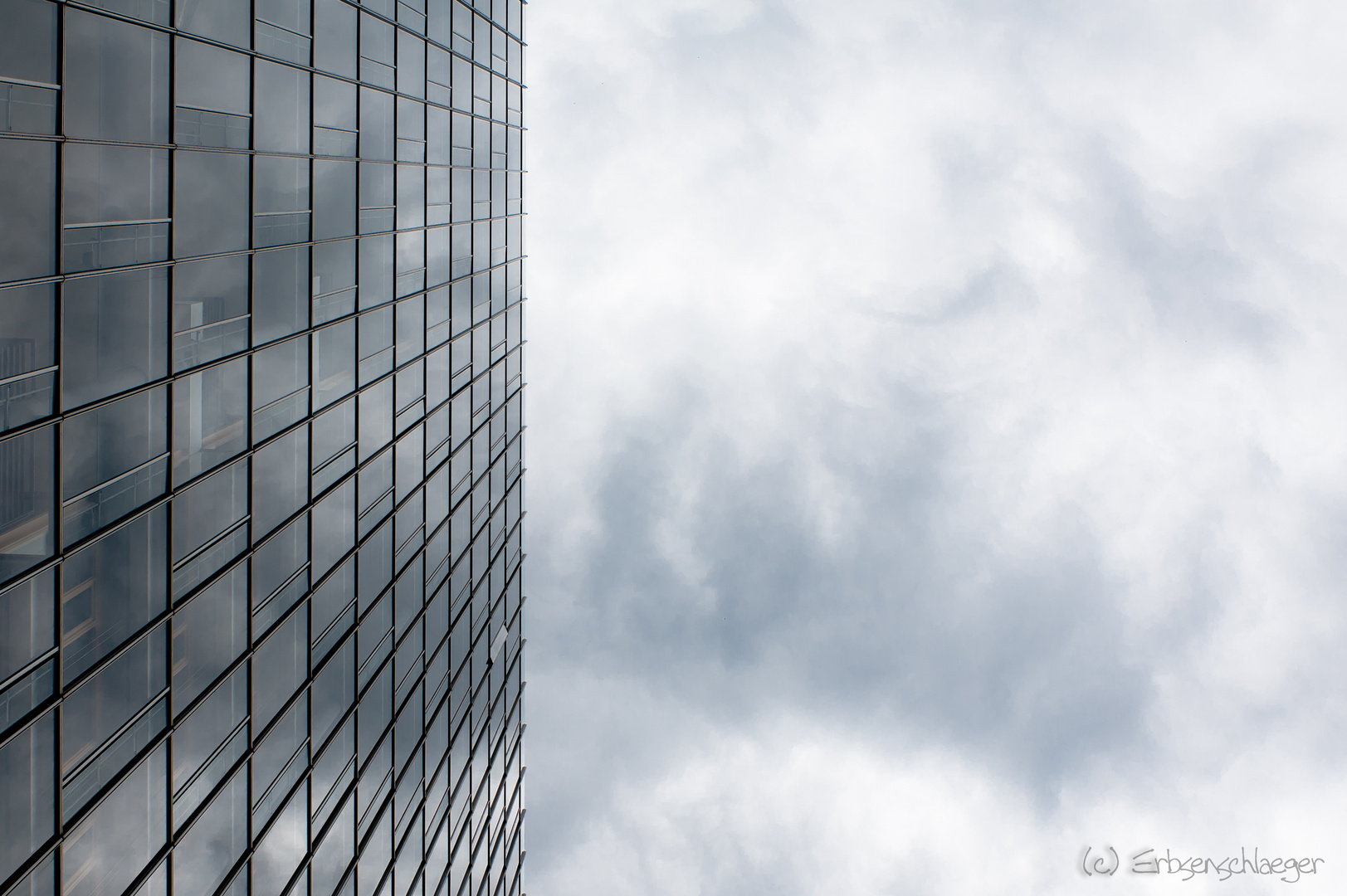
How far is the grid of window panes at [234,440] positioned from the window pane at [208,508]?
0.08 m

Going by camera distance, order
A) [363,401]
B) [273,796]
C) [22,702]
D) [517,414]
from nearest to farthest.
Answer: [22,702] → [273,796] → [363,401] → [517,414]

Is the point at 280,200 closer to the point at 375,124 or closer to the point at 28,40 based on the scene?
the point at 375,124

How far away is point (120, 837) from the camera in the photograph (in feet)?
38.6

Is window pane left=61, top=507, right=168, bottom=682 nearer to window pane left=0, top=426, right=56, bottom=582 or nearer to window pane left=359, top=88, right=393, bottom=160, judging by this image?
window pane left=0, top=426, right=56, bottom=582

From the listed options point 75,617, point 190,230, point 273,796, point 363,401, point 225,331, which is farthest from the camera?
point 363,401

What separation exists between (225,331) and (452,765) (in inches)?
786

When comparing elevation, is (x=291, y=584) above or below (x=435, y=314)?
below

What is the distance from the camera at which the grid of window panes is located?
9914mm

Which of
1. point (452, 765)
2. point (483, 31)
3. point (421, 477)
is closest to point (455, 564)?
point (421, 477)

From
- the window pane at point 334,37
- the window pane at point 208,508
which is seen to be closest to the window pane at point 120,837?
the window pane at point 208,508

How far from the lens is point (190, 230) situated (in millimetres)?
12516

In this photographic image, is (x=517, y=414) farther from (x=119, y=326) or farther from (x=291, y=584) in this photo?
(x=119, y=326)

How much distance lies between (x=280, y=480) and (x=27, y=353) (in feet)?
21.5

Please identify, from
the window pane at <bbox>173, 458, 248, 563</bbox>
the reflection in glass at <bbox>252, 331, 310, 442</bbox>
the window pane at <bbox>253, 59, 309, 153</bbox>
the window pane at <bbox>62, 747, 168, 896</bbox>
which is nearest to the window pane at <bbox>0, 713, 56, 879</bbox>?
the window pane at <bbox>62, 747, 168, 896</bbox>
